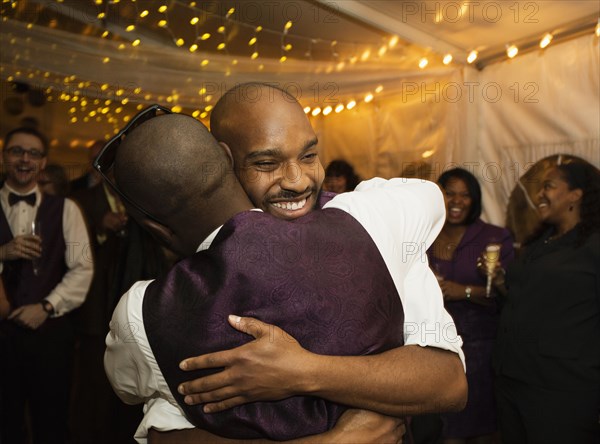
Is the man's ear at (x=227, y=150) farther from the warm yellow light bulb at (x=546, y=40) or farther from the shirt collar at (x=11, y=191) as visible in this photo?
the warm yellow light bulb at (x=546, y=40)

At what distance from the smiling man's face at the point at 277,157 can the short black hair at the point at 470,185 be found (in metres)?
2.41

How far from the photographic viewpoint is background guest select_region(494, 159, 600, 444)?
2.65 m

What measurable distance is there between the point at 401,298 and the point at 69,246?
260 centimetres

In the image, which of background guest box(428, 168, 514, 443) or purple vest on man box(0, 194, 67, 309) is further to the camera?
background guest box(428, 168, 514, 443)

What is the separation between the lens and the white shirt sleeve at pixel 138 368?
1070mm

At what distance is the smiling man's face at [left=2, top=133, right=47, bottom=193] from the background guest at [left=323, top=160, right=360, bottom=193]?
2273 millimetres

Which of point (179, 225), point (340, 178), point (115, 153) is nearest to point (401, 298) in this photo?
point (179, 225)

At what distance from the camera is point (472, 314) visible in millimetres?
3359

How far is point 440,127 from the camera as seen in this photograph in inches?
163

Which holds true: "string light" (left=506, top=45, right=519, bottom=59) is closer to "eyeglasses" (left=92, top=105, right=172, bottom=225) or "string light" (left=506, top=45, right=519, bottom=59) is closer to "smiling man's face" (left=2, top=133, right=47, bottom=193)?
"eyeglasses" (left=92, top=105, right=172, bottom=225)

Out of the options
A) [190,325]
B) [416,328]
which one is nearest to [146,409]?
[190,325]

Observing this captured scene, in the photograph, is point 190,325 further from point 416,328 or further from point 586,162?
point 586,162

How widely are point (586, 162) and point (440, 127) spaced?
1.21 meters

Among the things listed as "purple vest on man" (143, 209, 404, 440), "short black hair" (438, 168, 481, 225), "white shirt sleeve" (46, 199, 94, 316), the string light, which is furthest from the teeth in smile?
the string light
